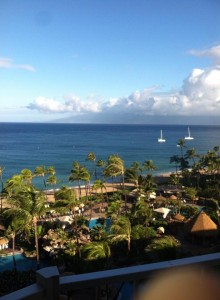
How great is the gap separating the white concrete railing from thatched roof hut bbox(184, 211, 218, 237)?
57.3 ft

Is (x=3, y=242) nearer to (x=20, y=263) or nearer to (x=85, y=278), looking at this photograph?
(x=20, y=263)

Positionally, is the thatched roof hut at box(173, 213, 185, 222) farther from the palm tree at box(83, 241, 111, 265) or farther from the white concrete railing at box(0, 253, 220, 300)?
the white concrete railing at box(0, 253, 220, 300)

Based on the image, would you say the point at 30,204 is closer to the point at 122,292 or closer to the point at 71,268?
the point at 71,268

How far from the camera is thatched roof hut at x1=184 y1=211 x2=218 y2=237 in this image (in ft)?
61.3

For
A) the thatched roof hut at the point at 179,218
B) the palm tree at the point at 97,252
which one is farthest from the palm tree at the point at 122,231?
the thatched roof hut at the point at 179,218

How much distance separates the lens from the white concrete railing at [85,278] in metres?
1.84

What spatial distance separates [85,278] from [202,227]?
18018 millimetres

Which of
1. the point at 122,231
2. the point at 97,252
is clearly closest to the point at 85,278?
the point at 97,252

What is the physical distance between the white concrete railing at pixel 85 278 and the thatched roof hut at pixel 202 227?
57.3ft

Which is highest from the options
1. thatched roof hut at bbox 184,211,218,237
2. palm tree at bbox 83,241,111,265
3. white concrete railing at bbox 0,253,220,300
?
white concrete railing at bbox 0,253,220,300

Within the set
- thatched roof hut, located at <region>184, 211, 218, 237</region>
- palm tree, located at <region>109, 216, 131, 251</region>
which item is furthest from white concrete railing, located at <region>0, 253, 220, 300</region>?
thatched roof hut, located at <region>184, 211, 218, 237</region>

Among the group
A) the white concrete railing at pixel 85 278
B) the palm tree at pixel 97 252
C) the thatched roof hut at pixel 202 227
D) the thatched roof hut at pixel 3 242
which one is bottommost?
the thatched roof hut at pixel 3 242

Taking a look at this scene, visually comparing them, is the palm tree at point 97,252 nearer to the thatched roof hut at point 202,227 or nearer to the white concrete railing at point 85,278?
the thatched roof hut at point 202,227

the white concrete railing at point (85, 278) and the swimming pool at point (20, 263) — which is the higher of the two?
the white concrete railing at point (85, 278)
